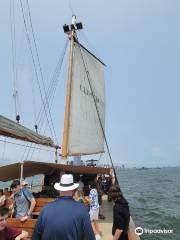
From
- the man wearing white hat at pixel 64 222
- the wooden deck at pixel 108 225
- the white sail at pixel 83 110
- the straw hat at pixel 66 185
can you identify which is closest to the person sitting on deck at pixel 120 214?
the wooden deck at pixel 108 225

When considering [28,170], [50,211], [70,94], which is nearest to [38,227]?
[50,211]

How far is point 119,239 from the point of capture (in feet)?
24.2

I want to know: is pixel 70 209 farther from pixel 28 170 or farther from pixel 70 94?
pixel 70 94

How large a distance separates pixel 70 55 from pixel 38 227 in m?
21.8

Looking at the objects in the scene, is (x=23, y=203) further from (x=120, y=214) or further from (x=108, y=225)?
(x=108, y=225)

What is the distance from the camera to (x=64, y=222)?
4.05 metres

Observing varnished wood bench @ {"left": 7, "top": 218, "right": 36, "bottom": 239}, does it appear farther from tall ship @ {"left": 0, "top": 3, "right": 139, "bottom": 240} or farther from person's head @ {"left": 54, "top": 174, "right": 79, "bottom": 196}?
tall ship @ {"left": 0, "top": 3, "right": 139, "bottom": 240}

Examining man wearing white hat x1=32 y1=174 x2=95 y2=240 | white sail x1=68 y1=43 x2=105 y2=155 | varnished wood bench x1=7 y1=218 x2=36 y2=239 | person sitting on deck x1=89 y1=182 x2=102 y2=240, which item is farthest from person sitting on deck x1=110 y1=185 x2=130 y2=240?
white sail x1=68 y1=43 x2=105 y2=155

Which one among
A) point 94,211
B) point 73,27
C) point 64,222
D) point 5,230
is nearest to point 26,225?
point 94,211

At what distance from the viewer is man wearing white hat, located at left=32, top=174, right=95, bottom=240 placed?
13.3ft

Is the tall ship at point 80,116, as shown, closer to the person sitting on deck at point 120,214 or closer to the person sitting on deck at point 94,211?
the person sitting on deck at point 94,211

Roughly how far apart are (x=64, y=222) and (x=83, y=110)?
2202 cm

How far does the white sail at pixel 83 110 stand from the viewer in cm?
2394

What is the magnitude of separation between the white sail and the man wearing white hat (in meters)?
18.2
